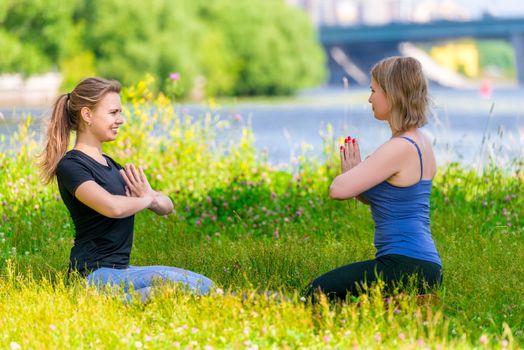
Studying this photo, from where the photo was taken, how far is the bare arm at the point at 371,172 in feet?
13.8

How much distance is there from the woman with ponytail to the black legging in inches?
24.5

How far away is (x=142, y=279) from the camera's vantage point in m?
4.59

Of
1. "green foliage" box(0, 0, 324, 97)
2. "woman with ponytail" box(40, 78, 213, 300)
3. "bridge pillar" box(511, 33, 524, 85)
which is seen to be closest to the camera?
"woman with ponytail" box(40, 78, 213, 300)

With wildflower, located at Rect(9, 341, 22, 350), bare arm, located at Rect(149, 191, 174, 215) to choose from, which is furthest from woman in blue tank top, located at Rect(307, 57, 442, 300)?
wildflower, located at Rect(9, 341, 22, 350)

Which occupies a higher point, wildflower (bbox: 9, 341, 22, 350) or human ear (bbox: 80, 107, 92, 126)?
human ear (bbox: 80, 107, 92, 126)

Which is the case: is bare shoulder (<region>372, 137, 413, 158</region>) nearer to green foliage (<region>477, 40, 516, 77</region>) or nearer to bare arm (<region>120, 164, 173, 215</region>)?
bare arm (<region>120, 164, 173, 215</region>)

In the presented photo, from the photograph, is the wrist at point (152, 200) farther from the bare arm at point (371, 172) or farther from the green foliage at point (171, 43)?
the green foliage at point (171, 43)

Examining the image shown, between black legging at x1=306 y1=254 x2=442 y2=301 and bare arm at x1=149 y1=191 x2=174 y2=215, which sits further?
bare arm at x1=149 y1=191 x2=174 y2=215

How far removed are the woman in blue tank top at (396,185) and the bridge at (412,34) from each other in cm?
7262

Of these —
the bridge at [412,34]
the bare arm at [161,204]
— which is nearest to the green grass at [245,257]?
the bare arm at [161,204]

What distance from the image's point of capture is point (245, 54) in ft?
171

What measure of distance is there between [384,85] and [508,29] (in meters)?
73.9

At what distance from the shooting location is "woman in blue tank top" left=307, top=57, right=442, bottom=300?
4223 millimetres

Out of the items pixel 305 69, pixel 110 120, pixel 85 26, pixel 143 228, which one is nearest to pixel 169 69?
pixel 85 26
